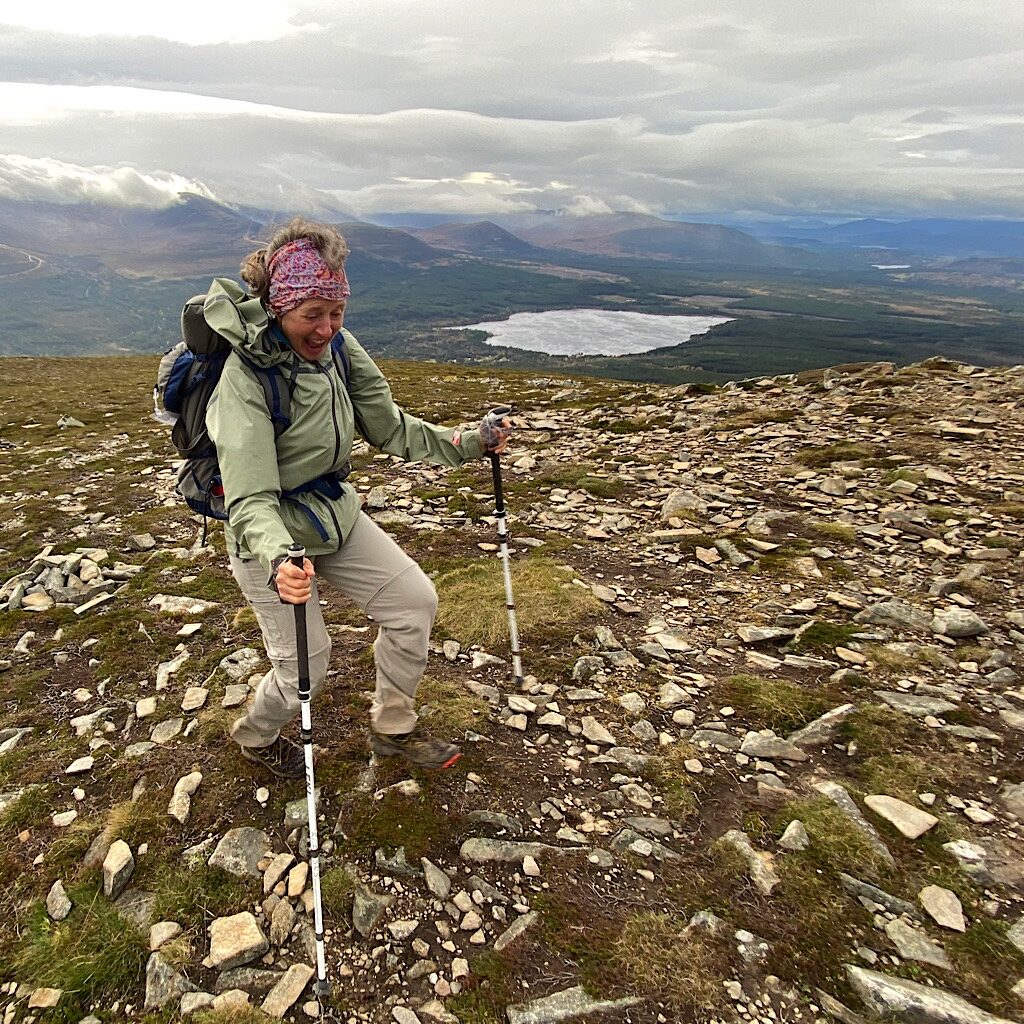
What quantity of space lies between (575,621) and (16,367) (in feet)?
202

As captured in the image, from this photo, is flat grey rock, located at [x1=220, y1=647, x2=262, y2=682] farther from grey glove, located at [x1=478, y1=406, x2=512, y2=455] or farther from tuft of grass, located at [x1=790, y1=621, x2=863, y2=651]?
tuft of grass, located at [x1=790, y1=621, x2=863, y2=651]

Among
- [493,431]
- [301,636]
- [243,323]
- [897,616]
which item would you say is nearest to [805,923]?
[301,636]

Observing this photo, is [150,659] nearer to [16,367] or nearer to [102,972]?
[102,972]

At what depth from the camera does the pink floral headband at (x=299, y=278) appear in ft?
15.5

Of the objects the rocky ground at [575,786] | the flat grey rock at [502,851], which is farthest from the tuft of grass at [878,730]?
the flat grey rock at [502,851]

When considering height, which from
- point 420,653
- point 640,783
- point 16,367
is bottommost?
point 16,367

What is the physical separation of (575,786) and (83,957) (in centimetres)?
392

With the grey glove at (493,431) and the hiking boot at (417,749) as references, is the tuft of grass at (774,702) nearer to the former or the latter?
the hiking boot at (417,749)

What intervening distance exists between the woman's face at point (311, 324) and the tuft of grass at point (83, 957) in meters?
4.45

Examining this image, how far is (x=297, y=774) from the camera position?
6039 mm

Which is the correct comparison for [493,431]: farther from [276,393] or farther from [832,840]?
[832,840]

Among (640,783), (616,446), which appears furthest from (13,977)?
(616,446)

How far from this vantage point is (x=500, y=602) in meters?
9.07

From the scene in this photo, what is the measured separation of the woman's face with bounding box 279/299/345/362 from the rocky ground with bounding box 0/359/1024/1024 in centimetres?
393
